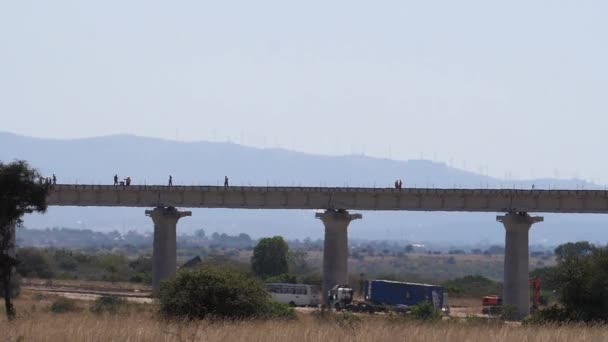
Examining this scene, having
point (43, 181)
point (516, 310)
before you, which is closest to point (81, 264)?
point (516, 310)

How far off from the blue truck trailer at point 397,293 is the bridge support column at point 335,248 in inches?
72.6

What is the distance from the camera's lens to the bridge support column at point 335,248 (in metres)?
72.2

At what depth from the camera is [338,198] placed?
7444 cm

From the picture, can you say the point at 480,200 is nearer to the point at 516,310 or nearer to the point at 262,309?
the point at 516,310

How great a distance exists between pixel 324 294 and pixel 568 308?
94.2 ft

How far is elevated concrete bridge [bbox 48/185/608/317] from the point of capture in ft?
228

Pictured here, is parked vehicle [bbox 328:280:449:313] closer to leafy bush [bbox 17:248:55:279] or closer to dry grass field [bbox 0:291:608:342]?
dry grass field [bbox 0:291:608:342]

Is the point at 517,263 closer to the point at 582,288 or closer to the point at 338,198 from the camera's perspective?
the point at 338,198

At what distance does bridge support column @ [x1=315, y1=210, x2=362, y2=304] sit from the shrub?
103 ft

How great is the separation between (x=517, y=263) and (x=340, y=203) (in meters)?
12.3

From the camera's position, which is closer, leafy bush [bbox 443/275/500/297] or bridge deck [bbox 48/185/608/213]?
bridge deck [bbox 48/185/608/213]

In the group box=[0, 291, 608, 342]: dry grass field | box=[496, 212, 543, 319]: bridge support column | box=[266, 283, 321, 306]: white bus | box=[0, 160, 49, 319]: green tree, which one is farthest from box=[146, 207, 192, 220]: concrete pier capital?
box=[0, 291, 608, 342]: dry grass field

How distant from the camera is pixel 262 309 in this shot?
39.7 meters

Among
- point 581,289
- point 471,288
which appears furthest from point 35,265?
point 581,289
